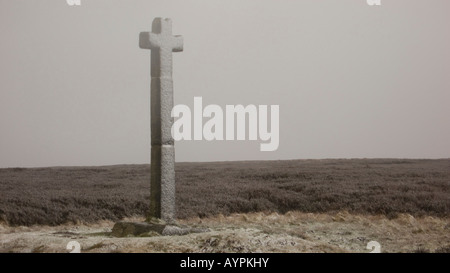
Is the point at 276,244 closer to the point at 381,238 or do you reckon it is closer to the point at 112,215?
the point at 381,238

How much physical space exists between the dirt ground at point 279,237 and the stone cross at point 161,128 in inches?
47.2

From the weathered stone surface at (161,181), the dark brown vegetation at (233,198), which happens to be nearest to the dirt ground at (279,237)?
the weathered stone surface at (161,181)

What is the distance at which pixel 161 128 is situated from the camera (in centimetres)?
1189

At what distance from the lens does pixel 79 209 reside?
18.0 m

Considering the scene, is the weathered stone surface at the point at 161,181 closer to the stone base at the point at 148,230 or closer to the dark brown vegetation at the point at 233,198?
the stone base at the point at 148,230

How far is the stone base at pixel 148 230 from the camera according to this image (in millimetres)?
11086

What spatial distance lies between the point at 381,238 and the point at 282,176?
17.1m

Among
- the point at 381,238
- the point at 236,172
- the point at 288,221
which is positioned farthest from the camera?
the point at 236,172

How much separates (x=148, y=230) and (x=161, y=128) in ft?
6.97

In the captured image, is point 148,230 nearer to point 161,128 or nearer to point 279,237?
point 161,128

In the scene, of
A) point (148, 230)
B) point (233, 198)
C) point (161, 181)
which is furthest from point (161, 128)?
point (233, 198)

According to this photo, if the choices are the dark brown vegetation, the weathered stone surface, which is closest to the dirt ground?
the weathered stone surface

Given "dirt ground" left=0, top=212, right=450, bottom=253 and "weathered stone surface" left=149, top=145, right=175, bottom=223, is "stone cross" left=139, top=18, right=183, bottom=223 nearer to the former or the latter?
"weathered stone surface" left=149, top=145, right=175, bottom=223
